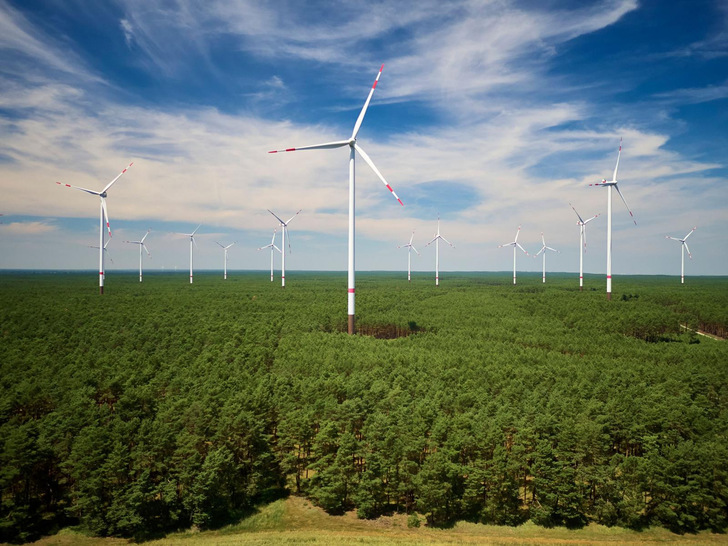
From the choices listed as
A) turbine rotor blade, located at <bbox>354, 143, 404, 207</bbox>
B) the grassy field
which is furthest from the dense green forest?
turbine rotor blade, located at <bbox>354, 143, 404, 207</bbox>

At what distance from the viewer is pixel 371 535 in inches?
1538

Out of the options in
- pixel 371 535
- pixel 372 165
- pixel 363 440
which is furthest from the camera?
pixel 372 165

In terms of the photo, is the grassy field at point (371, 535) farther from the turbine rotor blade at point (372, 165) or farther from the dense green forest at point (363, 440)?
the turbine rotor blade at point (372, 165)

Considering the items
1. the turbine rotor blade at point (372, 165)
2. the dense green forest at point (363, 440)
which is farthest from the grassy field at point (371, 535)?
the turbine rotor blade at point (372, 165)

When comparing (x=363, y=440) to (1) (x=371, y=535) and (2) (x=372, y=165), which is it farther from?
(2) (x=372, y=165)

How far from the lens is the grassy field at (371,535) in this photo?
37875 mm

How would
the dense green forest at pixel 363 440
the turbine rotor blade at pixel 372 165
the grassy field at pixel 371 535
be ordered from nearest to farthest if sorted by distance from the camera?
the grassy field at pixel 371 535 → the dense green forest at pixel 363 440 → the turbine rotor blade at pixel 372 165

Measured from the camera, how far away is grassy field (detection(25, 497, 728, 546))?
37.9 metres

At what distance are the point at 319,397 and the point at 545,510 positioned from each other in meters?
26.1

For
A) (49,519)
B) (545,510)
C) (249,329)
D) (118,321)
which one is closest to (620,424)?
(545,510)

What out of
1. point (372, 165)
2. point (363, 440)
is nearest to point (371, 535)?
point (363, 440)

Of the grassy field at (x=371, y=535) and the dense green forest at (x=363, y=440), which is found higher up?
the dense green forest at (x=363, y=440)

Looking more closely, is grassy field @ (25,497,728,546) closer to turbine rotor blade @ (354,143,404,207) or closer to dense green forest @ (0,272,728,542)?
dense green forest @ (0,272,728,542)

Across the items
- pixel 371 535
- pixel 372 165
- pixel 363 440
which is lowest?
pixel 371 535
